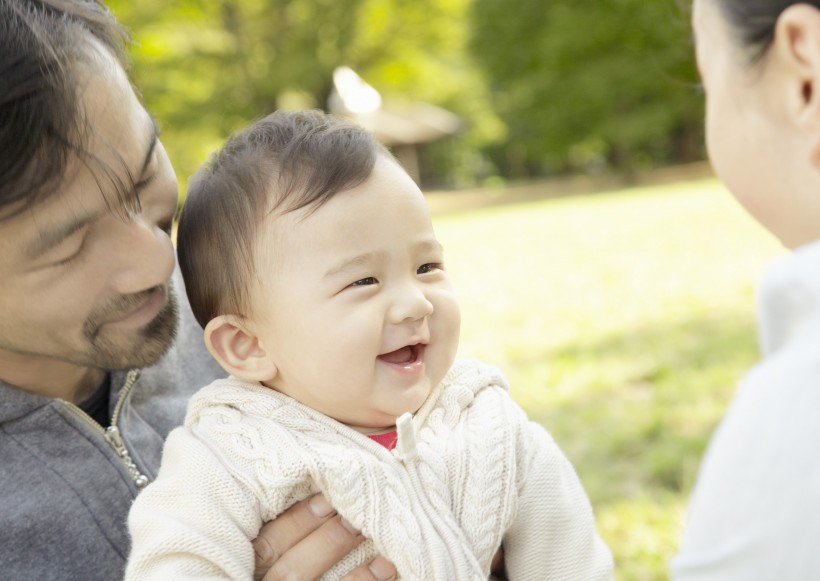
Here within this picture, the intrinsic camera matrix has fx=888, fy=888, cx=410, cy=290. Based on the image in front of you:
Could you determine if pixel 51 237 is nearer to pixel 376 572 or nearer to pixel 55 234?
pixel 55 234

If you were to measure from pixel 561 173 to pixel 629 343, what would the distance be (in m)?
31.7

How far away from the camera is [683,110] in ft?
78.4

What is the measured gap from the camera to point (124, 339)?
1786 mm

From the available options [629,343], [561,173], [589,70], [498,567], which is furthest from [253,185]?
[561,173]

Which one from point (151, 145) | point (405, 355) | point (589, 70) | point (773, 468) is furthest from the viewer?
point (589, 70)

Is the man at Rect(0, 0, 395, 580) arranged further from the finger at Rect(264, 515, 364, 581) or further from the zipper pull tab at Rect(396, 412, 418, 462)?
the zipper pull tab at Rect(396, 412, 418, 462)

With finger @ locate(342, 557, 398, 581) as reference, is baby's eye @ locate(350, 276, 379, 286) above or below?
above

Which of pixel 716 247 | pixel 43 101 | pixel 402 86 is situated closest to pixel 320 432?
pixel 43 101

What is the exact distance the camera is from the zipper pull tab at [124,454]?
1867 millimetres

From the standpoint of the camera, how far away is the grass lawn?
346 cm

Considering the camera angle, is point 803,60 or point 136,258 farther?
point 136,258

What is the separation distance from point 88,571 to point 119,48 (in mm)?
1105

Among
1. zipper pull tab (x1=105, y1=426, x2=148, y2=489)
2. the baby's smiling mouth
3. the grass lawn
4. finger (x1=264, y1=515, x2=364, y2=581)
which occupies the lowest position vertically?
the grass lawn

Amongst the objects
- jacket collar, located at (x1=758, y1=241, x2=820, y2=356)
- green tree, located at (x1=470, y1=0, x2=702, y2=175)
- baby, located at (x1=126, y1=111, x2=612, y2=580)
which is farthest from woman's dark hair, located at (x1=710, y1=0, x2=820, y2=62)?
green tree, located at (x1=470, y1=0, x2=702, y2=175)
